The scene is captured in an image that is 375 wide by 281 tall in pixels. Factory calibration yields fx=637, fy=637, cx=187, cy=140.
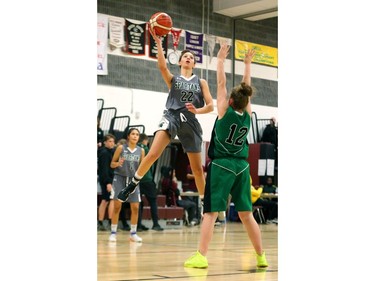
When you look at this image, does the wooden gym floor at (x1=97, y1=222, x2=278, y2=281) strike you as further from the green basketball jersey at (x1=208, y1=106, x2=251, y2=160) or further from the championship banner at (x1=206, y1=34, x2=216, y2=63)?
the championship banner at (x1=206, y1=34, x2=216, y2=63)

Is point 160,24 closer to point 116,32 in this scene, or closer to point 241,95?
point 241,95

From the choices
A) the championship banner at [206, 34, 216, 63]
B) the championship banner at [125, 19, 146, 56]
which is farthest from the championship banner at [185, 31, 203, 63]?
the championship banner at [125, 19, 146, 56]

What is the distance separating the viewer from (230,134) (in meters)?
4.79

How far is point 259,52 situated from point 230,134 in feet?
42.6

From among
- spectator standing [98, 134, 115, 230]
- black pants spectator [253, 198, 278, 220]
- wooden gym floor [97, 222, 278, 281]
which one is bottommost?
black pants spectator [253, 198, 278, 220]

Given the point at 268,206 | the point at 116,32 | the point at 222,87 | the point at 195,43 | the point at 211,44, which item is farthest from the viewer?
the point at 211,44

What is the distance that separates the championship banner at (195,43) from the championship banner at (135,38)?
1.37m

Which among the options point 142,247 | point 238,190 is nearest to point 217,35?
point 142,247

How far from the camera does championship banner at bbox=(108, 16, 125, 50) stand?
1414 cm

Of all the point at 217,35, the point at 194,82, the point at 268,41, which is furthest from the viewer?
the point at 268,41

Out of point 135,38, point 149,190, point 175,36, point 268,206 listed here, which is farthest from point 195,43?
point 149,190
